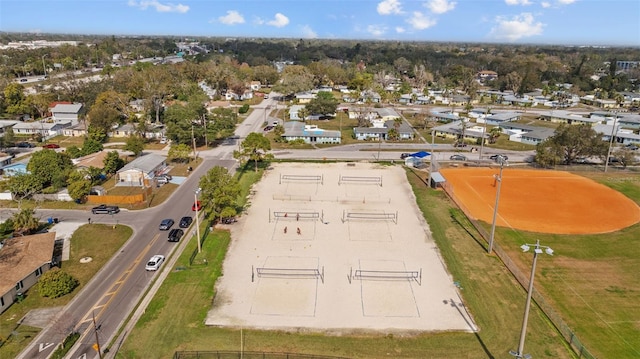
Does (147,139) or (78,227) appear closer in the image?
(78,227)

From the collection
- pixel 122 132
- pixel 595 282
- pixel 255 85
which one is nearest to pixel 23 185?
pixel 122 132

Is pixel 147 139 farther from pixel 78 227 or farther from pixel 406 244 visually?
pixel 406 244

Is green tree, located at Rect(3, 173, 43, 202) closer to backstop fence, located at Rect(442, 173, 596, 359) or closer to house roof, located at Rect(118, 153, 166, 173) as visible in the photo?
house roof, located at Rect(118, 153, 166, 173)

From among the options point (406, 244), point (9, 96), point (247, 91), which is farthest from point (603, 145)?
point (9, 96)

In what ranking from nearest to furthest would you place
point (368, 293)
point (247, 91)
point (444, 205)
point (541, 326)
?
point (541, 326)
point (368, 293)
point (444, 205)
point (247, 91)

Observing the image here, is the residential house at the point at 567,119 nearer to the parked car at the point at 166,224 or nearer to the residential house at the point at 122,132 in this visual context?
the parked car at the point at 166,224
